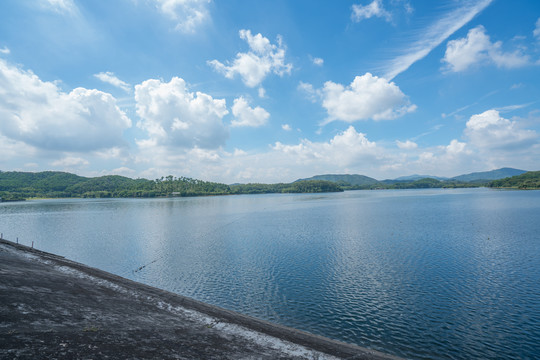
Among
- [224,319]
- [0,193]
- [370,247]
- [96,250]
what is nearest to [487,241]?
[370,247]

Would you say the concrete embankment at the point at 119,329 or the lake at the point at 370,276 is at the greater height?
the concrete embankment at the point at 119,329

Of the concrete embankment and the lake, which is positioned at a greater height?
the concrete embankment

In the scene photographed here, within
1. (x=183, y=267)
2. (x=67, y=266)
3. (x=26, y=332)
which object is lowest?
(x=183, y=267)

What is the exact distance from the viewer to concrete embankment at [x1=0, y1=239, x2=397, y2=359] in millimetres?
9102

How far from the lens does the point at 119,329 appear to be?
11.4 meters

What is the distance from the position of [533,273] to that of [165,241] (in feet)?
164

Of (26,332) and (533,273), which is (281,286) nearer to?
(26,332)

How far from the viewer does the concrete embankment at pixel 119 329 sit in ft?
29.9

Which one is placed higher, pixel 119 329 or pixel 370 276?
pixel 119 329

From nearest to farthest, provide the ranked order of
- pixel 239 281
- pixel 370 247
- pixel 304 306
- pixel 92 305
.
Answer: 1. pixel 92 305
2. pixel 304 306
3. pixel 239 281
4. pixel 370 247

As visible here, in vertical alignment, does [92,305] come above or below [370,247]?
above

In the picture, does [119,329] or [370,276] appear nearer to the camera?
[119,329]

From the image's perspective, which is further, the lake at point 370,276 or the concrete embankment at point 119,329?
the lake at point 370,276

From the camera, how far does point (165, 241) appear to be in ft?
151
